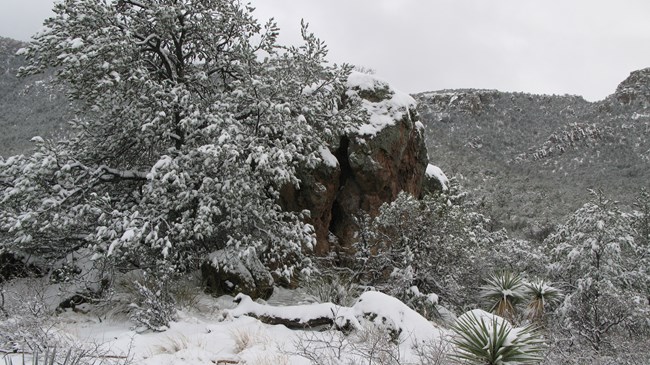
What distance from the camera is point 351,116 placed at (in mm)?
9188

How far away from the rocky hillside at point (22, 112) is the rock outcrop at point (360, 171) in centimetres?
1942

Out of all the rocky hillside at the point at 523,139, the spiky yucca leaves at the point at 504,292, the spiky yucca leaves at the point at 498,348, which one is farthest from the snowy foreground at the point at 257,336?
the rocky hillside at the point at 523,139

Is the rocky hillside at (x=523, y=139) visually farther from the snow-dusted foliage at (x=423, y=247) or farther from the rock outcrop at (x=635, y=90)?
the snow-dusted foliage at (x=423, y=247)

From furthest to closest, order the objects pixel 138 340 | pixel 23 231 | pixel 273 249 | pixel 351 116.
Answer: pixel 351 116, pixel 273 249, pixel 23 231, pixel 138 340

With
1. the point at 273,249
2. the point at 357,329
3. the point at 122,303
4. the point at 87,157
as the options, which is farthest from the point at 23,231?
the point at 357,329

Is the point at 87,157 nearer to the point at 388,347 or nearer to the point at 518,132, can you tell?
the point at 388,347

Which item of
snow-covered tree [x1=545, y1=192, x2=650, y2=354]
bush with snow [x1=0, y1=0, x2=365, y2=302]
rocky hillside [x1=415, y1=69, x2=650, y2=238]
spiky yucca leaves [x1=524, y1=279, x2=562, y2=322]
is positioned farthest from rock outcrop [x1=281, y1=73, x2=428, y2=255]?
rocky hillside [x1=415, y1=69, x2=650, y2=238]

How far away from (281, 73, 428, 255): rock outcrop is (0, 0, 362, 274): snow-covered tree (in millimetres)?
1685

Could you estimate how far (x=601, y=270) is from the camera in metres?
11.7

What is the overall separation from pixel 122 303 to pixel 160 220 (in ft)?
4.45

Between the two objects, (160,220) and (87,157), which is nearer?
(160,220)

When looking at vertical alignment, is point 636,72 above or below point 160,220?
above

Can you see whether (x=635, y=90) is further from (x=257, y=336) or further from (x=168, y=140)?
(x=257, y=336)

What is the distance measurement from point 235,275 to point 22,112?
108ft
